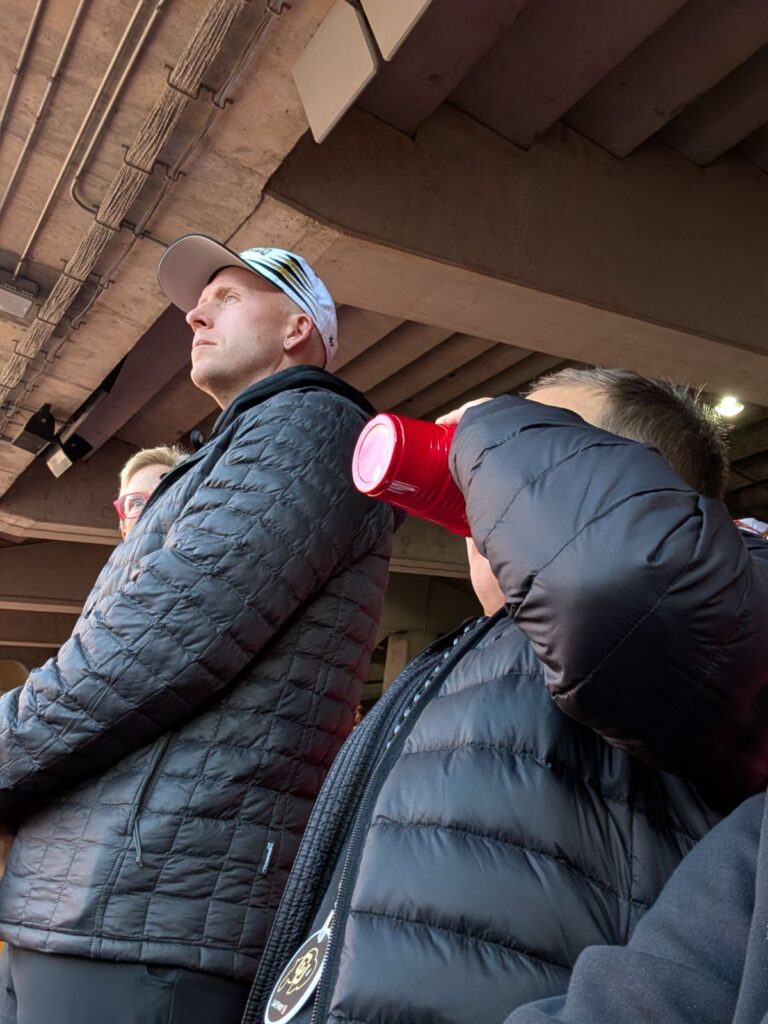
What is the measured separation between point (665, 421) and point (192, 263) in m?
1.59

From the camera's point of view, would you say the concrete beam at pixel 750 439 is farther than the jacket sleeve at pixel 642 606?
Yes

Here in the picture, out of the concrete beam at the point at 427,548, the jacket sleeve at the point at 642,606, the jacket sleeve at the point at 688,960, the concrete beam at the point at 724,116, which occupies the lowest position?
the jacket sleeve at the point at 688,960

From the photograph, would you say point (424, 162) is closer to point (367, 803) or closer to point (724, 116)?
point (724, 116)

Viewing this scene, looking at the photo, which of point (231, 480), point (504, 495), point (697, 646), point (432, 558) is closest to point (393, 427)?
point (504, 495)

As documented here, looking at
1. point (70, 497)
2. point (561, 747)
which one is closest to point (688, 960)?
point (561, 747)

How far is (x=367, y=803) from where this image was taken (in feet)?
3.40

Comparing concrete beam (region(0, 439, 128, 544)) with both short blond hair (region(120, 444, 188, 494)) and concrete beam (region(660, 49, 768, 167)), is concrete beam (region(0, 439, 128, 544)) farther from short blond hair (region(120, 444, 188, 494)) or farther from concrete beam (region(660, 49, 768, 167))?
concrete beam (region(660, 49, 768, 167))

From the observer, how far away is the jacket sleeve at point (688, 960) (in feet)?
2.05

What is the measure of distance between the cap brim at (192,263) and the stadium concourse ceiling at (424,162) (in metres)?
1.01

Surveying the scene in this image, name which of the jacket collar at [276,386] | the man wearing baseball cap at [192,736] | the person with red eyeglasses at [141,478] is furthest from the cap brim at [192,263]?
the person with red eyeglasses at [141,478]

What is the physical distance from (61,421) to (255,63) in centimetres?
409

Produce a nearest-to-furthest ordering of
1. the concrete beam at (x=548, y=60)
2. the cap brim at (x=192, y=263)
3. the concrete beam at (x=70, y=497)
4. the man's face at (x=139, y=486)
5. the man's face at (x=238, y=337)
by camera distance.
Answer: the man's face at (x=238, y=337) < the cap brim at (x=192, y=263) < the man's face at (x=139, y=486) < the concrete beam at (x=548, y=60) < the concrete beam at (x=70, y=497)

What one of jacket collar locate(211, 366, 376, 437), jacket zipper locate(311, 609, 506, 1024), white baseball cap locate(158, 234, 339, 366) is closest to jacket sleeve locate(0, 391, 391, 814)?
jacket collar locate(211, 366, 376, 437)

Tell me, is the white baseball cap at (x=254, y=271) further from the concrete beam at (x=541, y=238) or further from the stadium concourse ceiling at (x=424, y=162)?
the concrete beam at (x=541, y=238)
